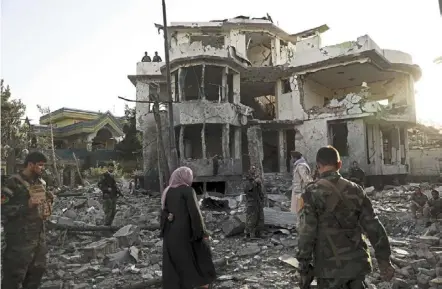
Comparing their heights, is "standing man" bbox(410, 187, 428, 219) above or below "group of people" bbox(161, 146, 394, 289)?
below

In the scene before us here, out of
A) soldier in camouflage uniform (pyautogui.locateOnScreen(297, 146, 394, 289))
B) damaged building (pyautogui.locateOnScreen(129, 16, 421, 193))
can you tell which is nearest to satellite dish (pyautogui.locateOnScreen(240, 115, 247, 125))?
damaged building (pyautogui.locateOnScreen(129, 16, 421, 193))

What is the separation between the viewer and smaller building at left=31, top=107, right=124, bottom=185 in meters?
17.5

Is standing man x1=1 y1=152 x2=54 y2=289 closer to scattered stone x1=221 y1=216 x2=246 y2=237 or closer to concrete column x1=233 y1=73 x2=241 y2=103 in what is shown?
scattered stone x1=221 y1=216 x2=246 y2=237

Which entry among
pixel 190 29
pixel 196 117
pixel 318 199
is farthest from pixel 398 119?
pixel 318 199

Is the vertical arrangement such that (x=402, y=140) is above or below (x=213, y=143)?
below

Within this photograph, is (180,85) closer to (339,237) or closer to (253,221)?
(253,221)

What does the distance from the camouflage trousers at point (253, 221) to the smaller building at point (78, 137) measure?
9.66 meters

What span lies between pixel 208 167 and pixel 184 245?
11837 millimetres

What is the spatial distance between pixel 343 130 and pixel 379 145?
237 centimetres

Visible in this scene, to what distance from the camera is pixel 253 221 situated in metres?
7.68

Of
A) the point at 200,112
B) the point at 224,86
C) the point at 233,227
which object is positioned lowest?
the point at 233,227

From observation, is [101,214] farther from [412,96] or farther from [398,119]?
[412,96]

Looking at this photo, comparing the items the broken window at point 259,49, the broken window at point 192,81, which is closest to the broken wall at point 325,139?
the broken window at point 259,49

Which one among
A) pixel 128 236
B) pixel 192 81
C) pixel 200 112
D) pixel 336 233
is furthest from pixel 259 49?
pixel 336 233
